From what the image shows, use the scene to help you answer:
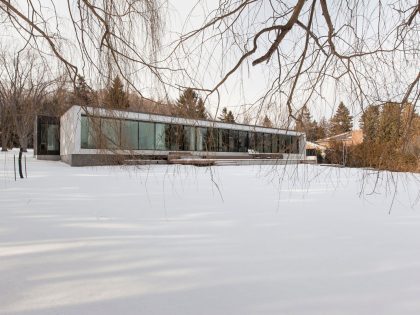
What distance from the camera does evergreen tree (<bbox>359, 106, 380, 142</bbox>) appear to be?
108 inches

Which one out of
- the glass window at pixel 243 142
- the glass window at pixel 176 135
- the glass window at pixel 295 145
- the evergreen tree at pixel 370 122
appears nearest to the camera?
the evergreen tree at pixel 370 122

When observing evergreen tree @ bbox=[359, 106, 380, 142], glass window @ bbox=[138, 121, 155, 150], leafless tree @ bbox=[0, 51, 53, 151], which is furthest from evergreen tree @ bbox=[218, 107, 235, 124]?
glass window @ bbox=[138, 121, 155, 150]

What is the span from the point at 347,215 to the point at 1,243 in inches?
174

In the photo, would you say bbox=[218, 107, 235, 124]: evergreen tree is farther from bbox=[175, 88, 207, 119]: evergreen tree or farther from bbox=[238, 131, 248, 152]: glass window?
bbox=[238, 131, 248, 152]: glass window

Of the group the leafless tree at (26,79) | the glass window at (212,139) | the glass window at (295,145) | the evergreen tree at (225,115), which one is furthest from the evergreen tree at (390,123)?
the leafless tree at (26,79)

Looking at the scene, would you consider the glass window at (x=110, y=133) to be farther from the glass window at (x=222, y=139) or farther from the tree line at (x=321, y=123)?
the tree line at (x=321, y=123)

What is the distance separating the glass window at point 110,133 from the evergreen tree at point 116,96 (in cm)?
13

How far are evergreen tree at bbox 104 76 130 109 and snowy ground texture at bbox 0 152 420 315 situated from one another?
0.95 m

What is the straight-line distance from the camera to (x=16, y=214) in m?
4.65

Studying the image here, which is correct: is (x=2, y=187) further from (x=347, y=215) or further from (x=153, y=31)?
(x=347, y=215)

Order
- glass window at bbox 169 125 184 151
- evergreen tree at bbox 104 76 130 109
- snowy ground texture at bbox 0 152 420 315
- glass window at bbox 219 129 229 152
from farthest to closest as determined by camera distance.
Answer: glass window at bbox 219 129 229 152 < glass window at bbox 169 125 184 151 < evergreen tree at bbox 104 76 130 109 < snowy ground texture at bbox 0 152 420 315

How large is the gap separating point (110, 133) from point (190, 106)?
2.31ft

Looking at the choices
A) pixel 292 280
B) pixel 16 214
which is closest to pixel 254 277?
pixel 292 280

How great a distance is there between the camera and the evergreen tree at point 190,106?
268cm
